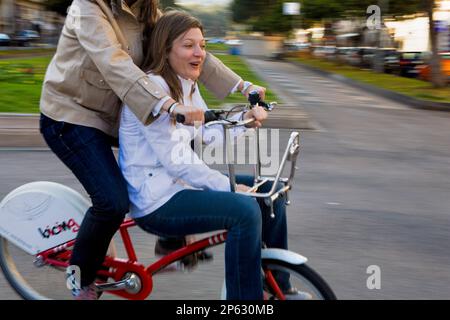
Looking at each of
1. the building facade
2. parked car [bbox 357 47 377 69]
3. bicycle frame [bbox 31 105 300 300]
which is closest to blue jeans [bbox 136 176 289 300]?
bicycle frame [bbox 31 105 300 300]

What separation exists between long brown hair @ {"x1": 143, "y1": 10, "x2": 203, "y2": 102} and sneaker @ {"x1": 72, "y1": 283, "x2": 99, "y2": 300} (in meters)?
1.06

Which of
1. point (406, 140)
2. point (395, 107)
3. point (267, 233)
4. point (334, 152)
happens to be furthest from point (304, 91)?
point (267, 233)

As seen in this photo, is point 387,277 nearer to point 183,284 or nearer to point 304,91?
point 183,284

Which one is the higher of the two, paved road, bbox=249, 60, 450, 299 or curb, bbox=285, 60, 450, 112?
paved road, bbox=249, 60, 450, 299

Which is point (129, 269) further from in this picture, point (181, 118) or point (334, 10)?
point (334, 10)

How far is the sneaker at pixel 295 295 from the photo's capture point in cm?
279

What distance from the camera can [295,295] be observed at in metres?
2.81

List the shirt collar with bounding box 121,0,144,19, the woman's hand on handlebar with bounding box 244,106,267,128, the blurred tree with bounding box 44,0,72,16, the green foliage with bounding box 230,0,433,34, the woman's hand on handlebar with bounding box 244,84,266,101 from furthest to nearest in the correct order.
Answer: the blurred tree with bounding box 44,0,72,16
the green foliage with bounding box 230,0,433,34
the woman's hand on handlebar with bounding box 244,84,266,101
the shirt collar with bounding box 121,0,144,19
the woman's hand on handlebar with bounding box 244,106,267,128

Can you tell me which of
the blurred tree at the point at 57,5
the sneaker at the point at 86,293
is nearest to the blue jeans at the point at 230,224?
the sneaker at the point at 86,293

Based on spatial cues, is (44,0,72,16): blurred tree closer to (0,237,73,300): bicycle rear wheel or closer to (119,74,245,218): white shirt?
(0,237,73,300): bicycle rear wheel

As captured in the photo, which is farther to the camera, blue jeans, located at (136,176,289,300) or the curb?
the curb

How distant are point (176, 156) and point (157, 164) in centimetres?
14

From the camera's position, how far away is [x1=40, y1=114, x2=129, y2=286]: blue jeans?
281 cm
